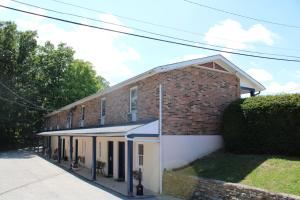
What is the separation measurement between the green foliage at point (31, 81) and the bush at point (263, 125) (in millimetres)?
36436

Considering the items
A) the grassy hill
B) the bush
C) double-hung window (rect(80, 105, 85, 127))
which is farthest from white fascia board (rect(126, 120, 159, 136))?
double-hung window (rect(80, 105, 85, 127))

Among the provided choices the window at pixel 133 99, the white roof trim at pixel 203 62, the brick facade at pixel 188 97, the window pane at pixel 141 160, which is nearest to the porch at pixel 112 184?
the window pane at pixel 141 160

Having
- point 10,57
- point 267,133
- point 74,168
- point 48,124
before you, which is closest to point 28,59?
point 10,57

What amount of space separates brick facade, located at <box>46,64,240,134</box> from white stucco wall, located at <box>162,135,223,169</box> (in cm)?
28

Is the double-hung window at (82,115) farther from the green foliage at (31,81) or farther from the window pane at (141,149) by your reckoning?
the green foliage at (31,81)

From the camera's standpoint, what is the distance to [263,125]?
580 inches

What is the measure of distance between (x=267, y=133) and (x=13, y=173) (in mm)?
15699

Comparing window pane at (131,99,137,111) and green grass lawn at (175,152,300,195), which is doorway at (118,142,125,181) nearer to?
window pane at (131,99,137,111)

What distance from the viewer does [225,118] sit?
55.2ft

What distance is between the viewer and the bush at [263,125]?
533 inches

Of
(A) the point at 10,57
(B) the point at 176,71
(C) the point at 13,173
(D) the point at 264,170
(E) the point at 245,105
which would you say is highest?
(A) the point at 10,57

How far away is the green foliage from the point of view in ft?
153

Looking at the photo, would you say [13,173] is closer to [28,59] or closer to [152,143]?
[152,143]

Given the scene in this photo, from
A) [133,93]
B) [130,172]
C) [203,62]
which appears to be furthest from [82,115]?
[130,172]
